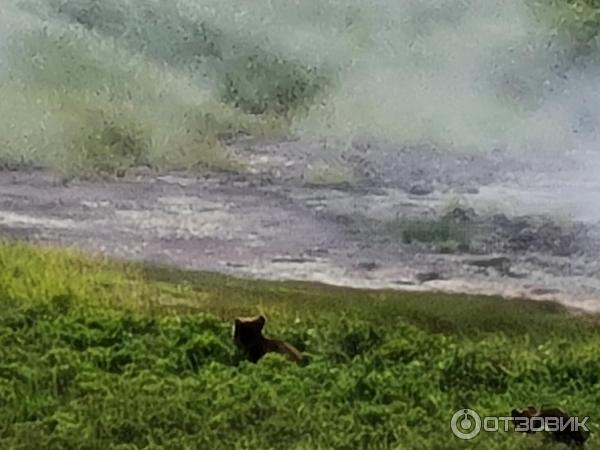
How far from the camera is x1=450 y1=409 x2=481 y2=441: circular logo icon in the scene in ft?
3.88

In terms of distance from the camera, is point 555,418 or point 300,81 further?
point 300,81

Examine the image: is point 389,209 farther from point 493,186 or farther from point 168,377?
point 168,377

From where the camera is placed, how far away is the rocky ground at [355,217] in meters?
1.33

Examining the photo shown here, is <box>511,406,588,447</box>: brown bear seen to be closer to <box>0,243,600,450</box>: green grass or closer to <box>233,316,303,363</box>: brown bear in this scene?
<box>0,243,600,450</box>: green grass

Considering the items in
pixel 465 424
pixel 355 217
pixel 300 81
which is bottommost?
pixel 465 424

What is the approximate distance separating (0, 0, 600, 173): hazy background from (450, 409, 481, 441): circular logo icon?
0.35 meters

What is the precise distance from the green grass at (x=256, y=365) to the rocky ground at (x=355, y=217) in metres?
0.03

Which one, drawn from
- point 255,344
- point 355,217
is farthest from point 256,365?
point 355,217

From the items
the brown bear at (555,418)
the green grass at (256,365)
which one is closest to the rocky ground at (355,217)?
the green grass at (256,365)

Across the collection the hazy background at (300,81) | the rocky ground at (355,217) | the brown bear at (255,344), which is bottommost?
A: the brown bear at (255,344)

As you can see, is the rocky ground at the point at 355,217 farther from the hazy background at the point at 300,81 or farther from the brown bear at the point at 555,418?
the brown bear at the point at 555,418

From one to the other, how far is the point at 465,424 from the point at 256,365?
25 centimetres

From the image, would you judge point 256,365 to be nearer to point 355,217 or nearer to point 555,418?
point 355,217

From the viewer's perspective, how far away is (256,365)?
1252mm
